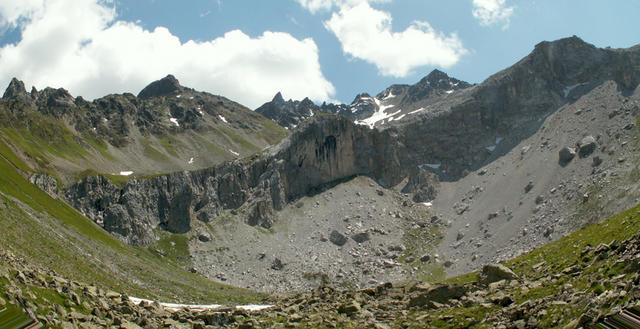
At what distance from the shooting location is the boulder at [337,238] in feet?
415

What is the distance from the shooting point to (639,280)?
19688mm

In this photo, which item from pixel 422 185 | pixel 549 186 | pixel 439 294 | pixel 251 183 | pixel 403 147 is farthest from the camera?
pixel 403 147

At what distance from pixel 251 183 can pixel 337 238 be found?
41.2 metres

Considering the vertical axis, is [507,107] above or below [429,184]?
above

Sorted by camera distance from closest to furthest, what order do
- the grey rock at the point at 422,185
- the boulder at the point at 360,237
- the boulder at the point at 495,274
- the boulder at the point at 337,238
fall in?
the boulder at the point at 495,274 < the boulder at the point at 337,238 < the boulder at the point at 360,237 < the grey rock at the point at 422,185

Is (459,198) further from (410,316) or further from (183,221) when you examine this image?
(410,316)

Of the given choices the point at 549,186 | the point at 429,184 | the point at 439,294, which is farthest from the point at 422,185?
the point at 439,294

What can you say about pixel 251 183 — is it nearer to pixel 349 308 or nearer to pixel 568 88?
pixel 349 308

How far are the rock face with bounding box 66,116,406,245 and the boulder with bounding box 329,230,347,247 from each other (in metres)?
21.2

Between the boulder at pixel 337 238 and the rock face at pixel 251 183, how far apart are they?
2124cm

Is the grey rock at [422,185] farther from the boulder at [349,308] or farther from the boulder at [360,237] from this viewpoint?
the boulder at [349,308]

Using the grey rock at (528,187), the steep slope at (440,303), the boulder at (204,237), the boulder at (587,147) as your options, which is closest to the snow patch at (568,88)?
the boulder at (587,147)

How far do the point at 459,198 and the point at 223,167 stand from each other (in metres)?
79.4

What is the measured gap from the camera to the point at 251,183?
153m
